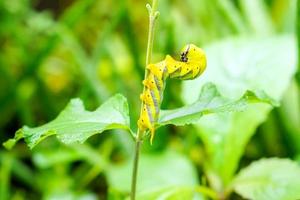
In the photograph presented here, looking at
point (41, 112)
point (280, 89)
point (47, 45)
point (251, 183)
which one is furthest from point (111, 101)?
point (41, 112)

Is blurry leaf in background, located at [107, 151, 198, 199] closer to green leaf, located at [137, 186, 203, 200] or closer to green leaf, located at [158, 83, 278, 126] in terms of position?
green leaf, located at [137, 186, 203, 200]

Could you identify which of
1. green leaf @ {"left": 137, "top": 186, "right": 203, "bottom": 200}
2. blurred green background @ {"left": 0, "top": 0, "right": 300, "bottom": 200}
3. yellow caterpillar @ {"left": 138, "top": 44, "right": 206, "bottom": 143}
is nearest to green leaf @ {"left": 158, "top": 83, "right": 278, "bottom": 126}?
yellow caterpillar @ {"left": 138, "top": 44, "right": 206, "bottom": 143}

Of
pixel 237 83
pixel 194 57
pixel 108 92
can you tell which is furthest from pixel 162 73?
pixel 108 92

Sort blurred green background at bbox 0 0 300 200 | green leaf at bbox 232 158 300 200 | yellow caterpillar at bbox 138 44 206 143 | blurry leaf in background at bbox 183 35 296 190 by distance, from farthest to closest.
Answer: blurred green background at bbox 0 0 300 200
blurry leaf in background at bbox 183 35 296 190
green leaf at bbox 232 158 300 200
yellow caterpillar at bbox 138 44 206 143

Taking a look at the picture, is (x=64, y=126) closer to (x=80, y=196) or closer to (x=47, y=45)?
(x=80, y=196)

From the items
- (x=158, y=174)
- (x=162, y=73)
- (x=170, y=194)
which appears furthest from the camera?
(x=158, y=174)

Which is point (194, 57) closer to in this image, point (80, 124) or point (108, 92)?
point (80, 124)

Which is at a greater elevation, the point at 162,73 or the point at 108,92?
the point at 108,92

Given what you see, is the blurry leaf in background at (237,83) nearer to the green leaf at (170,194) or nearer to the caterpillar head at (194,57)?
the green leaf at (170,194)
